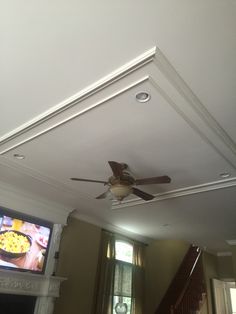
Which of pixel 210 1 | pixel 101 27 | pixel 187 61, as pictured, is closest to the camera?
pixel 210 1

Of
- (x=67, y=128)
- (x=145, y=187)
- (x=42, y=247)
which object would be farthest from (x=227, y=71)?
(x=42, y=247)

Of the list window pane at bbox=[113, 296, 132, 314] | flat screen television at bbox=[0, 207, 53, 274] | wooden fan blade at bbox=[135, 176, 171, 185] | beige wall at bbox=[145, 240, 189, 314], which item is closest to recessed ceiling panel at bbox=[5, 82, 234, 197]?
wooden fan blade at bbox=[135, 176, 171, 185]

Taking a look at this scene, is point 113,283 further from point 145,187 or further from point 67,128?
point 67,128

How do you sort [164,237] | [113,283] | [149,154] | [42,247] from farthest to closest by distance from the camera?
1. [164,237]
2. [113,283]
3. [42,247]
4. [149,154]

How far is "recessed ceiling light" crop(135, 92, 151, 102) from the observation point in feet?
7.88

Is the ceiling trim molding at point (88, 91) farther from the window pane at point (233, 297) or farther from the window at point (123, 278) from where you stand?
the window pane at point (233, 297)

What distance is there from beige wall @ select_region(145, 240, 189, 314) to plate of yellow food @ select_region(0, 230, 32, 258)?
398cm

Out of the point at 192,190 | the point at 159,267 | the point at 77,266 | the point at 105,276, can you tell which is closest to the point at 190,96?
the point at 192,190

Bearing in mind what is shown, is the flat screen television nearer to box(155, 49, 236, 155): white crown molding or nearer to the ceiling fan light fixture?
the ceiling fan light fixture

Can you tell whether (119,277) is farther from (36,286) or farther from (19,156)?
(19,156)

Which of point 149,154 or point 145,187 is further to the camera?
point 145,187

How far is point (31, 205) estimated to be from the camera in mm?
4750

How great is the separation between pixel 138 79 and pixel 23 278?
3665mm

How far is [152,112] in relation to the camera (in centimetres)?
261
